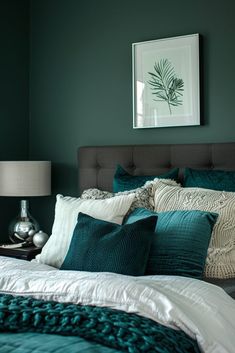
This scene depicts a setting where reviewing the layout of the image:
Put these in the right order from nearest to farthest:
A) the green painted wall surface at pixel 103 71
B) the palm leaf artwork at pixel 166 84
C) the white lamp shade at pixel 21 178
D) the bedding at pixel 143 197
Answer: the bedding at pixel 143 197 < the green painted wall surface at pixel 103 71 < the palm leaf artwork at pixel 166 84 < the white lamp shade at pixel 21 178

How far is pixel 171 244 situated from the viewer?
8.02 feet

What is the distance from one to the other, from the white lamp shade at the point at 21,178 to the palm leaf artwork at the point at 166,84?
1.06 metres

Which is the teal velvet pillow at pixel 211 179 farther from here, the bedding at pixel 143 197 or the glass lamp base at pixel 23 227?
the glass lamp base at pixel 23 227

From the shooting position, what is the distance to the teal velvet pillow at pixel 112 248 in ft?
7.45

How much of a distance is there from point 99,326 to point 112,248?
29.8 inches

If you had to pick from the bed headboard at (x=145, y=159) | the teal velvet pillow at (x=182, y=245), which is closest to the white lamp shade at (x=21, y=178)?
the bed headboard at (x=145, y=159)

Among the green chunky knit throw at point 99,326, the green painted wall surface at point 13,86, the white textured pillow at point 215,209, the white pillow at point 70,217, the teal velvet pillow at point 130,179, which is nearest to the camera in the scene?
the green chunky knit throw at point 99,326

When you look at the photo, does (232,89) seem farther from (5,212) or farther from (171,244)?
(5,212)

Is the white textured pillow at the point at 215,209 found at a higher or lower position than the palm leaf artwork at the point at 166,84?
lower

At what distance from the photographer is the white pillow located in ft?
8.96

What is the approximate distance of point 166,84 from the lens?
3.64 m

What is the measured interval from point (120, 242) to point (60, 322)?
2.49 ft

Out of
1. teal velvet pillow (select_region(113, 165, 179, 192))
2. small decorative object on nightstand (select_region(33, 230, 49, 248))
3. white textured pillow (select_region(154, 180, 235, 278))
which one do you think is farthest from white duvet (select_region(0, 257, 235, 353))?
small decorative object on nightstand (select_region(33, 230, 49, 248))

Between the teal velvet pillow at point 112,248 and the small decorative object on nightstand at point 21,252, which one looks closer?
the teal velvet pillow at point 112,248
